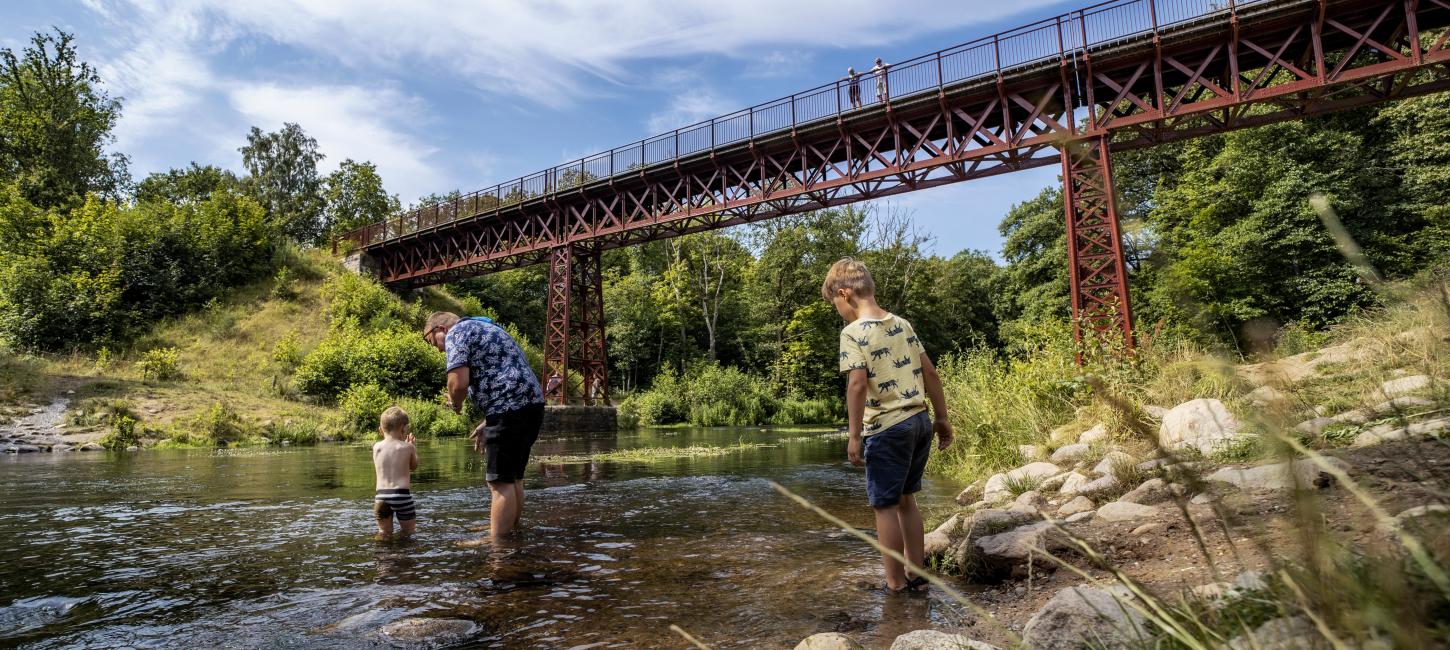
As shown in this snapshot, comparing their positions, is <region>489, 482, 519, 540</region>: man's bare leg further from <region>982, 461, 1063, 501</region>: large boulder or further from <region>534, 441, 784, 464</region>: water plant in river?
<region>534, 441, 784, 464</region>: water plant in river

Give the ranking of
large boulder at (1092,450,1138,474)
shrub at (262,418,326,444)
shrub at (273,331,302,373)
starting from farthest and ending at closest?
1. shrub at (273,331,302,373)
2. shrub at (262,418,326,444)
3. large boulder at (1092,450,1138,474)

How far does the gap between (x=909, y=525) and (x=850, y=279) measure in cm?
139

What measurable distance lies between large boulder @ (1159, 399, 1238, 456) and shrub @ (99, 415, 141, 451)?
791 inches

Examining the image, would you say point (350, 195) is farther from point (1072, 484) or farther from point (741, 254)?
point (1072, 484)

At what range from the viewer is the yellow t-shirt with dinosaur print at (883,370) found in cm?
365

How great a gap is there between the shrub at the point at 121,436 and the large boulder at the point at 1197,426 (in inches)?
791

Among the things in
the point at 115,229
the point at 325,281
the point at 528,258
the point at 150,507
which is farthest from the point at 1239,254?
the point at 115,229

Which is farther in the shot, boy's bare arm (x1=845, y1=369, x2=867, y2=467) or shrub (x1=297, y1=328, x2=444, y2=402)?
shrub (x1=297, y1=328, x2=444, y2=402)

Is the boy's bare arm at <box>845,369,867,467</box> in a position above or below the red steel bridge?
below

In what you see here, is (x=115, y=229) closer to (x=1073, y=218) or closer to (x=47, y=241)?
(x=47, y=241)

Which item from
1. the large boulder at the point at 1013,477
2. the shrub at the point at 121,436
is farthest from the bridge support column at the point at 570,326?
the large boulder at the point at 1013,477

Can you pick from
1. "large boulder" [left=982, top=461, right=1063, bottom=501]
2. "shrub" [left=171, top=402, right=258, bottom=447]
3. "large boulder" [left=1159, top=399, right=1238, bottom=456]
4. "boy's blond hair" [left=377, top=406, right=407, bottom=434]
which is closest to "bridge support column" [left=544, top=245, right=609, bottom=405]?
"shrub" [left=171, top=402, right=258, bottom=447]

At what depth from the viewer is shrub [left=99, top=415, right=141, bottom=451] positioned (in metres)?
15.6

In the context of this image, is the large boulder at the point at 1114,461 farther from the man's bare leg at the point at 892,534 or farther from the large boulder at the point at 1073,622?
the large boulder at the point at 1073,622
